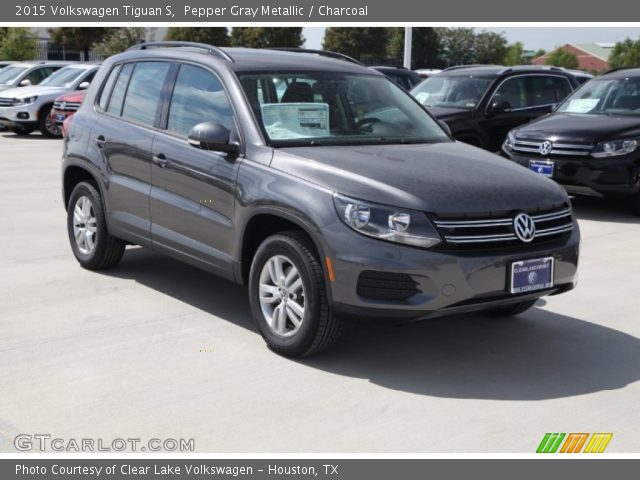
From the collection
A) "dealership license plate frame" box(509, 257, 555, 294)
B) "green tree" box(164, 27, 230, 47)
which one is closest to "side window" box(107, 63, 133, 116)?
"dealership license plate frame" box(509, 257, 555, 294)

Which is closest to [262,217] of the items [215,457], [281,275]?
[281,275]

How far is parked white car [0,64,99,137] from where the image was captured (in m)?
20.3

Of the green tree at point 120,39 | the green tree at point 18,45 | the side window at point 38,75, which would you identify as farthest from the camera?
the green tree at point 120,39

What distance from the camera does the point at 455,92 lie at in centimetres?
1362

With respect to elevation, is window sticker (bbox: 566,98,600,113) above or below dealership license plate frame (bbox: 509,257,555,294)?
above

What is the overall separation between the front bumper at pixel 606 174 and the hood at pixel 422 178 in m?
4.78

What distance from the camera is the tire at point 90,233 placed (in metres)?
7.23

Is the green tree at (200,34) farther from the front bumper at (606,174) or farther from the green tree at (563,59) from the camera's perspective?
the green tree at (563,59)

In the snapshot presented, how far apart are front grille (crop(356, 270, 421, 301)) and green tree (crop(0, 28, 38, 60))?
39.9 metres

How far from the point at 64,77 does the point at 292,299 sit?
56.9 feet

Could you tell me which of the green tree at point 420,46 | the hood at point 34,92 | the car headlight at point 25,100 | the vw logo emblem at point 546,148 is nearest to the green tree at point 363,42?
the green tree at point 420,46

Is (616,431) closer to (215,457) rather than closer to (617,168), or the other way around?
(215,457)

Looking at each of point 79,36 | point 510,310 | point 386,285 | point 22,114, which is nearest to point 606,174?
point 510,310

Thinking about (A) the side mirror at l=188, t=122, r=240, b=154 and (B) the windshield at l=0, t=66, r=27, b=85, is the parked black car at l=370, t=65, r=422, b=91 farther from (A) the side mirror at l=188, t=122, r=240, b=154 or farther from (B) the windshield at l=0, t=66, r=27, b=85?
(A) the side mirror at l=188, t=122, r=240, b=154
